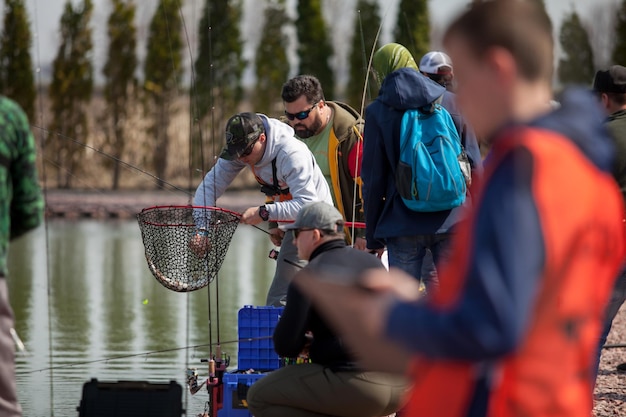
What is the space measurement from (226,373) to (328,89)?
27739 millimetres

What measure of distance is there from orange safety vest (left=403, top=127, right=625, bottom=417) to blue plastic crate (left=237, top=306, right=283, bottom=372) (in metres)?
3.07

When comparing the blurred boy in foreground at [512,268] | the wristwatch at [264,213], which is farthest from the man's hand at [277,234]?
the blurred boy in foreground at [512,268]

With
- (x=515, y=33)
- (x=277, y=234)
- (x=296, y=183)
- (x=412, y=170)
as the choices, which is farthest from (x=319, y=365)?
(x=515, y=33)

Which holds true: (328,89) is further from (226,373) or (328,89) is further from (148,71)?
(226,373)

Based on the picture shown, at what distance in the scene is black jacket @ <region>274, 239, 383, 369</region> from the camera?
4.26 meters

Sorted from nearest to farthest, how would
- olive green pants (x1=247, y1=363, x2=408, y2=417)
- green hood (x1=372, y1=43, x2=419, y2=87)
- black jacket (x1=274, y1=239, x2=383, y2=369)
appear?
black jacket (x1=274, y1=239, x2=383, y2=369), olive green pants (x1=247, y1=363, x2=408, y2=417), green hood (x1=372, y1=43, x2=419, y2=87)

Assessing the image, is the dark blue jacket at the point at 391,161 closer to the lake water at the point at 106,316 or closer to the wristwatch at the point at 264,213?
the wristwatch at the point at 264,213

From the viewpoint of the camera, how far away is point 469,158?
5.66 metres

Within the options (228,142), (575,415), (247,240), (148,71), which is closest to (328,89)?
(148,71)

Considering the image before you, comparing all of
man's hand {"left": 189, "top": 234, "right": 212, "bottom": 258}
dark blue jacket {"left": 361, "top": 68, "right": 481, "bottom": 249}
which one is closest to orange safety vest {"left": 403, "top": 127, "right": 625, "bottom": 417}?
dark blue jacket {"left": 361, "top": 68, "right": 481, "bottom": 249}

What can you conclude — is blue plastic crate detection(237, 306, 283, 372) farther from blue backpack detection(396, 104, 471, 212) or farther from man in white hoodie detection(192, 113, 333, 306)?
blue backpack detection(396, 104, 471, 212)

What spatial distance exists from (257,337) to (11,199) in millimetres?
1964

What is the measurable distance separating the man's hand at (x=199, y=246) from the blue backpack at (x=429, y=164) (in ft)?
3.43

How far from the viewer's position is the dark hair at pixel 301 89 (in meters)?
6.24
